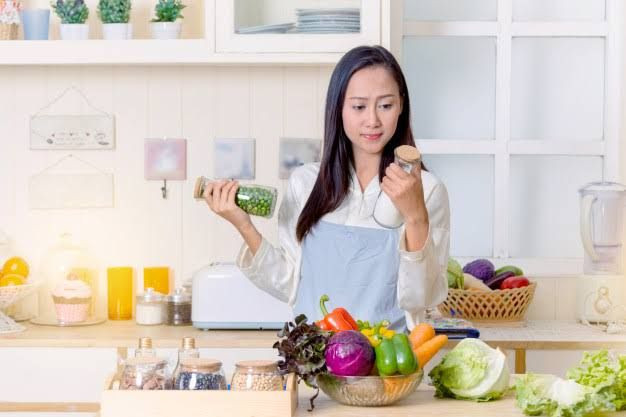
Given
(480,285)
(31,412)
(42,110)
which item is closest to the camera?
(31,412)

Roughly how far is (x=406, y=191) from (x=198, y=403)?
0.61 m

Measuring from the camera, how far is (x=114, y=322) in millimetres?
3637

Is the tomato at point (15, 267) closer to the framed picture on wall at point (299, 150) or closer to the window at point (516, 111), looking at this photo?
the framed picture on wall at point (299, 150)

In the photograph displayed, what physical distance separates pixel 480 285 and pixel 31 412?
1.45m

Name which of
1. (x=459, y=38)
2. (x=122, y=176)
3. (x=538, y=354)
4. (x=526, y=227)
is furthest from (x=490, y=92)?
(x=122, y=176)

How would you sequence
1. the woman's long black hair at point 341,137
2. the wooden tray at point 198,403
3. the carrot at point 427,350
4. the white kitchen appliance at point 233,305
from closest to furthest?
1. the wooden tray at point 198,403
2. the carrot at point 427,350
3. the woman's long black hair at point 341,137
4. the white kitchen appliance at point 233,305

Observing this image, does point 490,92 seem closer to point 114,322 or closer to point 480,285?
point 480,285

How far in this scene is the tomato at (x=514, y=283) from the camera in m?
3.57

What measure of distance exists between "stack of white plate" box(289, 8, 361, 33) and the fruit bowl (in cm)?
162

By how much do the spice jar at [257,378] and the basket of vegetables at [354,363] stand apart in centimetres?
2

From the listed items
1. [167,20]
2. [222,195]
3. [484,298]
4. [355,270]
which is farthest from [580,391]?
[167,20]

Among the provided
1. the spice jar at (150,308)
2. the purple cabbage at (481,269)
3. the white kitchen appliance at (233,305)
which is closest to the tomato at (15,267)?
the spice jar at (150,308)

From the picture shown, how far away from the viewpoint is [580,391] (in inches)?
77.9

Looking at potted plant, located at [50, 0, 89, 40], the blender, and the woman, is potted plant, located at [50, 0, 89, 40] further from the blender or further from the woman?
the blender
